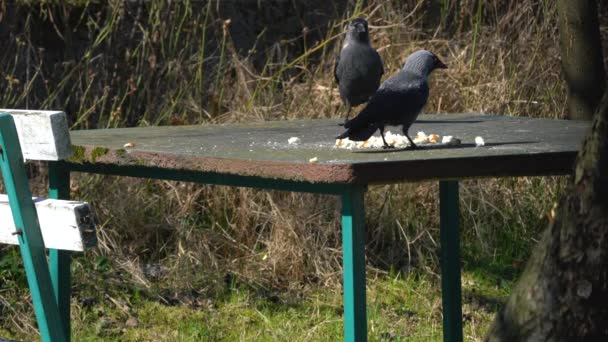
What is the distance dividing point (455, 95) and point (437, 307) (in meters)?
1.41

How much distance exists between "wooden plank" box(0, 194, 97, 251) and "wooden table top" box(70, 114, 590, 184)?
40cm

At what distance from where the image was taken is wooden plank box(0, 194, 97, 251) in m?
2.36

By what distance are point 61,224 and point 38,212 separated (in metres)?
0.09

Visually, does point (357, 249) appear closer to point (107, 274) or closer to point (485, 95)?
point (107, 274)

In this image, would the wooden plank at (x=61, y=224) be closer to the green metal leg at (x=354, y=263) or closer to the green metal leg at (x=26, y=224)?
the green metal leg at (x=26, y=224)

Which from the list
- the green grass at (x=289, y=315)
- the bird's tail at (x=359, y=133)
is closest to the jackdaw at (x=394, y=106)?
the bird's tail at (x=359, y=133)

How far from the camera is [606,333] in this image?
2.51 metres

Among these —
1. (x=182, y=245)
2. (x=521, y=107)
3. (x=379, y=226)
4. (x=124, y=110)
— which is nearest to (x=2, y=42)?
(x=124, y=110)

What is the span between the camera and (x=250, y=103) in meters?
5.99

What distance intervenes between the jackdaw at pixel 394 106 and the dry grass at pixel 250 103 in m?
2.38

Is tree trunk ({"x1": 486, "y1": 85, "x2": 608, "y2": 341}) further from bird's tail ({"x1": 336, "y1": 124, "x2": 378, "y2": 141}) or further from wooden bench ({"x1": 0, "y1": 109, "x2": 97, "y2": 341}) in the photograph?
wooden bench ({"x1": 0, "y1": 109, "x2": 97, "y2": 341})

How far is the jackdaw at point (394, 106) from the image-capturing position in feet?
9.26

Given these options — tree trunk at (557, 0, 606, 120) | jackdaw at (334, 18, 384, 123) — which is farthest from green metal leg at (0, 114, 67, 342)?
tree trunk at (557, 0, 606, 120)

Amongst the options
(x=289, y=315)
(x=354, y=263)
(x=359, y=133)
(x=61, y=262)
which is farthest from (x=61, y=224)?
(x=289, y=315)
